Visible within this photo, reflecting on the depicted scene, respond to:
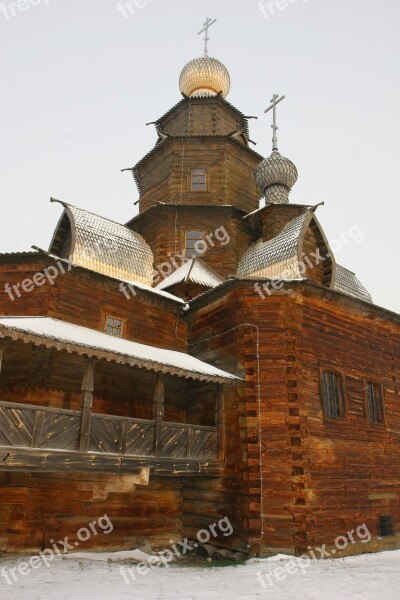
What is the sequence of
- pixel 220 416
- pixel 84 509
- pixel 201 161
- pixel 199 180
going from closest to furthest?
pixel 84 509
pixel 220 416
pixel 199 180
pixel 201 161

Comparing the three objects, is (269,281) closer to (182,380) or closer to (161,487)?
(182,380)

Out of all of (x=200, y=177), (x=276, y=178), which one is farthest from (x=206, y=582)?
(x=200, y=177)

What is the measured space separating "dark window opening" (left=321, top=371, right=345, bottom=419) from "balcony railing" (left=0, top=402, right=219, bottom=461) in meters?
3.06

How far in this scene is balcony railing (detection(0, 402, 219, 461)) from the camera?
8250 mm

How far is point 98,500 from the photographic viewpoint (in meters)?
11.5

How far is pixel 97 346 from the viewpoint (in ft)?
30.6

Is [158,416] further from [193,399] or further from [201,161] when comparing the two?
[201,161]

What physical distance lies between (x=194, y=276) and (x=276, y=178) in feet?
18.2

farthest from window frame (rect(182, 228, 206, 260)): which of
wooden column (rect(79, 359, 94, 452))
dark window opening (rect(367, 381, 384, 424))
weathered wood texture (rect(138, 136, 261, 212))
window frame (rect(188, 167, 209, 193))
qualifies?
wooden column (rect(79, 359, 94, 452))

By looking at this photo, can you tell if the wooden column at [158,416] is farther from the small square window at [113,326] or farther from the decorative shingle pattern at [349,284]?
the decorative shingle pattern at [349,284]

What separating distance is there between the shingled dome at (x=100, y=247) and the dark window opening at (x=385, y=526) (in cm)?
971

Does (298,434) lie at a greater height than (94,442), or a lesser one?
greater

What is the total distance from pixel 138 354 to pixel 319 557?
6.13m

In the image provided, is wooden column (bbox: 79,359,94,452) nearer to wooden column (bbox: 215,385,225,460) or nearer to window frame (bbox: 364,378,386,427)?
wooden column (bbox: 215,385,225,460)
